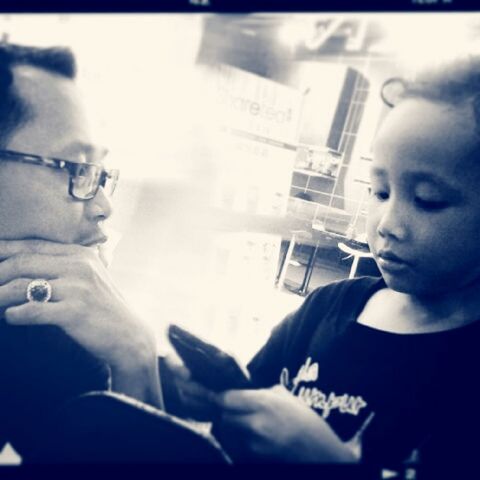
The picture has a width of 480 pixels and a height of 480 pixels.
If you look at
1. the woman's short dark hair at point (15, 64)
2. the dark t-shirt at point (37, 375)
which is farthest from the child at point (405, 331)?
the woman's short dark hair at point (15, 64)

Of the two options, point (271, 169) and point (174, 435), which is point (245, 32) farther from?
point (174, 435)

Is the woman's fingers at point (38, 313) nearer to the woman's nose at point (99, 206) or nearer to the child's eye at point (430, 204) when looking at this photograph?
the woman's nose at point (99, 206)

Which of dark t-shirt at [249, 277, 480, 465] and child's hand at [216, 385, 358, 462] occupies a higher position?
dark t-shirt at [249, 277, 480, 465]

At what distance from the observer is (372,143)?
1.06 m

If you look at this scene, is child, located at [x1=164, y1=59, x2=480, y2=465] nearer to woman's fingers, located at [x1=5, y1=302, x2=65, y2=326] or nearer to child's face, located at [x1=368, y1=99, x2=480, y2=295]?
child's face, located at [x1=368, y1=99, x2=480, y2=295]

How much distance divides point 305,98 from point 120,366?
0.78 m

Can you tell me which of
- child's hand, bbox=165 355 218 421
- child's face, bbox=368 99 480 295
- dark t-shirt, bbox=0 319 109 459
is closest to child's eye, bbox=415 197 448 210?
child's face, bbox=368 99 480 295

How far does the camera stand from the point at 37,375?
3.75 feet

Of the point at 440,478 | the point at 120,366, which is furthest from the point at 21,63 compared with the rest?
the point at 440,478

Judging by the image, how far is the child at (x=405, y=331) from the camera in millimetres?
964

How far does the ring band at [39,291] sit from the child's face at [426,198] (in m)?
0.78

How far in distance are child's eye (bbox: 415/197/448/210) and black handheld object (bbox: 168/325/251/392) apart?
1.82 ft

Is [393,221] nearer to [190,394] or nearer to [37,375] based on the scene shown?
[190,394]

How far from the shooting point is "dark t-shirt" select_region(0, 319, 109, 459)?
1.14 metres
